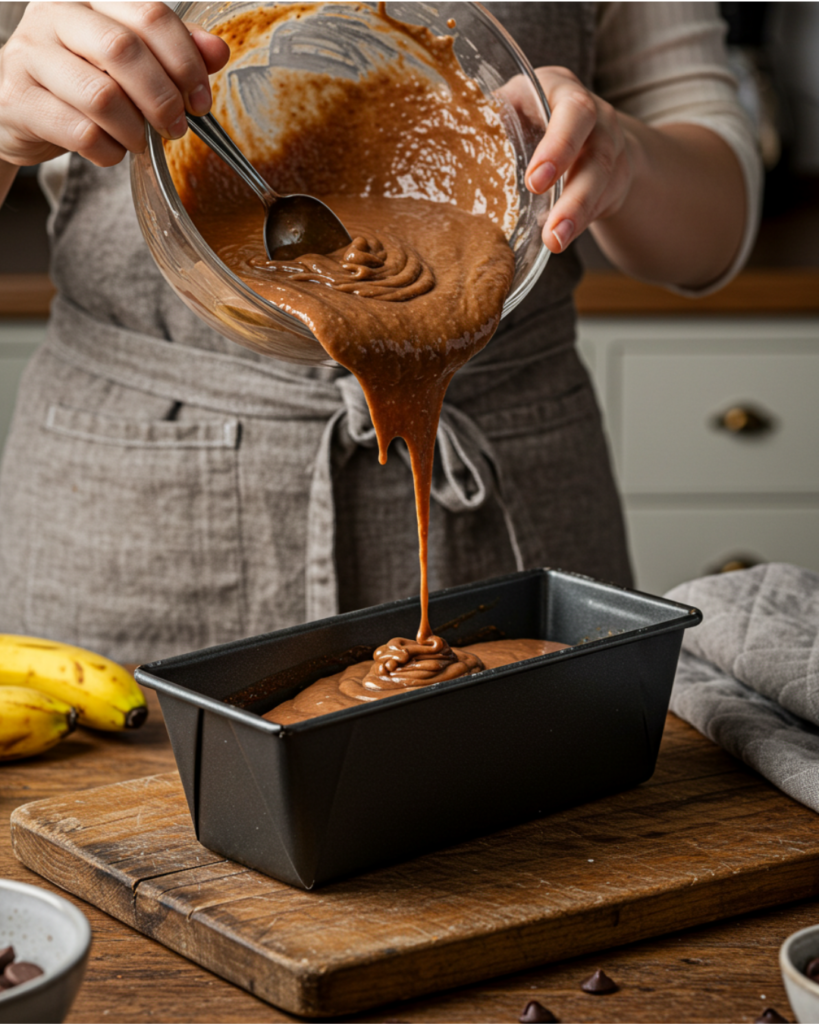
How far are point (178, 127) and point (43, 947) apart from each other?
448 mm

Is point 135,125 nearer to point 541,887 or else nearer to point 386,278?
point 386,278

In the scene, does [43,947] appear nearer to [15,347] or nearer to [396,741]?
[396,741]

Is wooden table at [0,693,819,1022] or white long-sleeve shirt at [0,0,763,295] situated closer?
wooden table at [0,693,819,1022]

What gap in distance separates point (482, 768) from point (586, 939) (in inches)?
4.7

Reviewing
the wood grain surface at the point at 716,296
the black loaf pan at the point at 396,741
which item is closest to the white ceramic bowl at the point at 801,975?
the black loaf pan at the point at 396,741

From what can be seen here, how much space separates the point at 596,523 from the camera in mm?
1272

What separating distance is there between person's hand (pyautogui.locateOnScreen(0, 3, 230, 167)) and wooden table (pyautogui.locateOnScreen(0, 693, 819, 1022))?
444 mm

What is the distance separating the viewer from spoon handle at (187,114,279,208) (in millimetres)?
755

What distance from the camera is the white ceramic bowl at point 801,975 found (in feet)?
1.58

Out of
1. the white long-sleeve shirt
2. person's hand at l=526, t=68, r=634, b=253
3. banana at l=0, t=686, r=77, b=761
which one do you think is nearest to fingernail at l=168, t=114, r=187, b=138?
person's hand at l=526, t=68, r=634, b=253

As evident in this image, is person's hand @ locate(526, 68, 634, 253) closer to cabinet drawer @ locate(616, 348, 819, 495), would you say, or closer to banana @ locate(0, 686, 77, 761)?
banana @ locate(0, 686, 77, 761)

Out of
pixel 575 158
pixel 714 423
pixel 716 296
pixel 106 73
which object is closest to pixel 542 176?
pixel 575 158

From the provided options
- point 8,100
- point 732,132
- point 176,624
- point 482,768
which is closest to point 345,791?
point 482,768

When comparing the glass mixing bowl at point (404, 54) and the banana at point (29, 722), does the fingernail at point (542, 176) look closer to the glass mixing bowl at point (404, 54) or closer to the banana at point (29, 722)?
the glass mixing bowl at point (404, 54)
